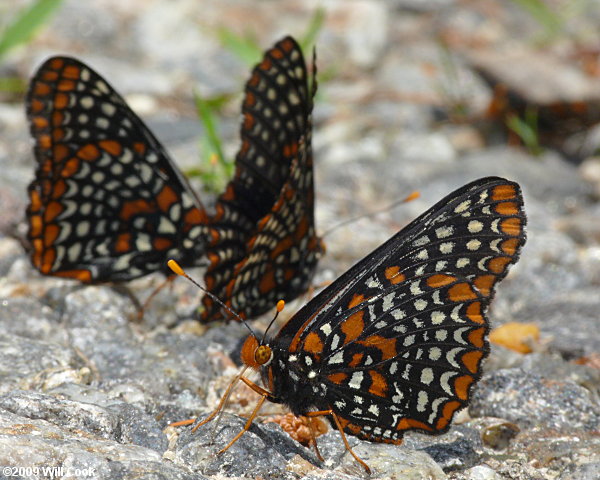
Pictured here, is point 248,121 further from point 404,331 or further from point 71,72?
point 404,331

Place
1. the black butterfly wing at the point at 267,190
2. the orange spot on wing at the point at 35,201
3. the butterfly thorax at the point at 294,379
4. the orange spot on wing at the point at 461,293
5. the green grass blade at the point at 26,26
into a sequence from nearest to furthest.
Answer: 1. the orange spot on wing at the point at 461,293
2. the butterfly thorax at the point at 294,379
3. the black butterfly wing at the point at 267,190
4. the orange spot on wing at the point at 35,201
5. the green grass blade at the point at 26,26

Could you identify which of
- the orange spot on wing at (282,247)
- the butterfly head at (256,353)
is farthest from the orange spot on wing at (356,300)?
the orange spot on wing at (282,247)

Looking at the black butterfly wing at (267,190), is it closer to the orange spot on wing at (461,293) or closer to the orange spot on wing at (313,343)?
the orange spot on wing at (313,343)

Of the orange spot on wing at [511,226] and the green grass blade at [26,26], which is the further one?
the green grass blade at [26,26]

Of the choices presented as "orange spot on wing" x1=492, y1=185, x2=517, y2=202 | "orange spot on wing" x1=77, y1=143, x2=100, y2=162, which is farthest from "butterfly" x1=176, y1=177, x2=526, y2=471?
"orange spot on wing" x1=77, y1=143, x2=100, y2=162

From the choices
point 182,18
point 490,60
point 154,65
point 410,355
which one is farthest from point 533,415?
point 182,18

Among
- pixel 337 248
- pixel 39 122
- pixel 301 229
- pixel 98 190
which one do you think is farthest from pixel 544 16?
pixel 39 122

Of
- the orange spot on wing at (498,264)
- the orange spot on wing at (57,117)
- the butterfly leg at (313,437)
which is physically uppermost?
the orange spot on wing at (57,117)
